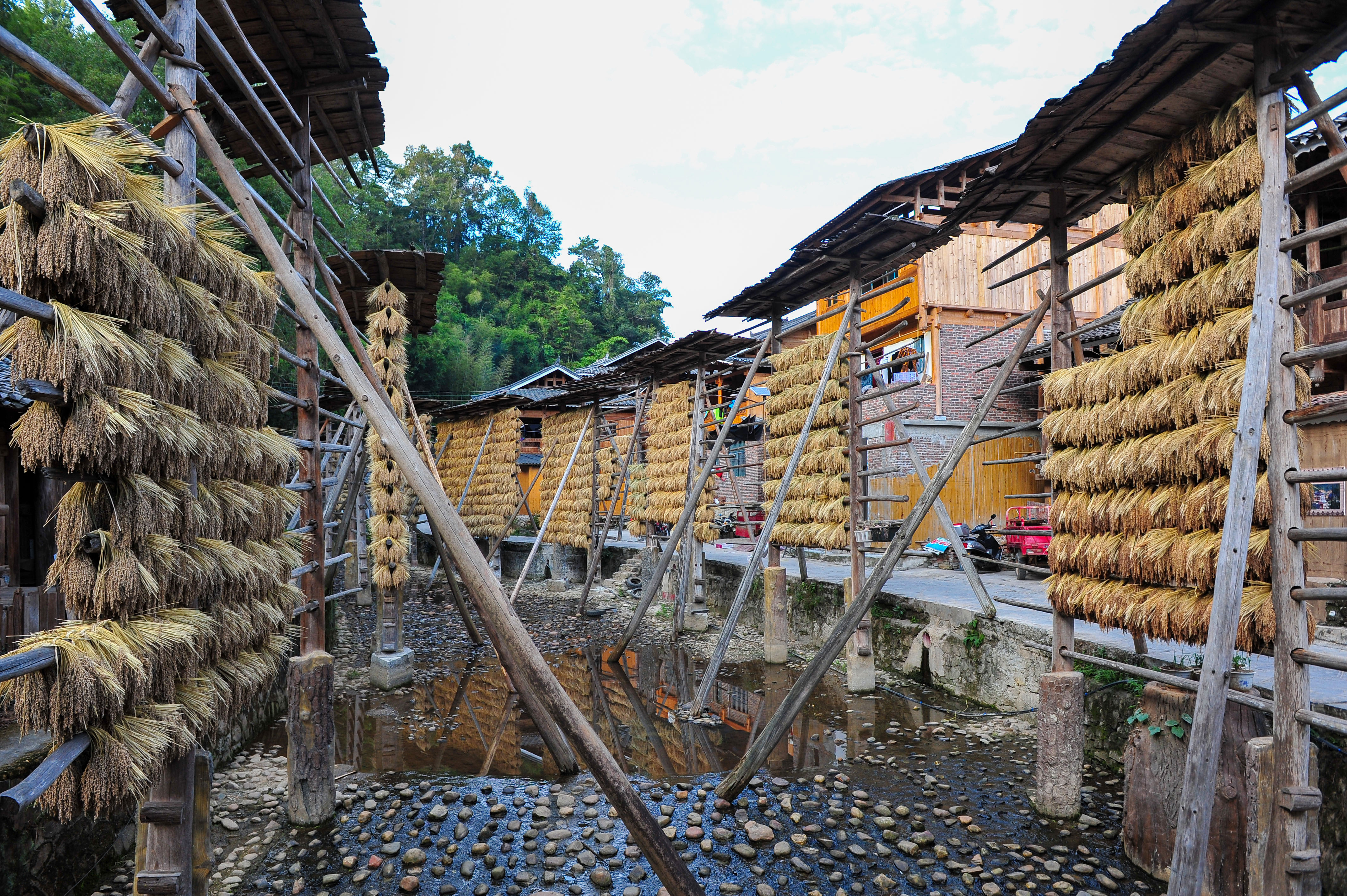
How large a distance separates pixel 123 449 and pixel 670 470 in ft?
33.8

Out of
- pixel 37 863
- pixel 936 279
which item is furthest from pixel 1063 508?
Answer: pixel 936 279

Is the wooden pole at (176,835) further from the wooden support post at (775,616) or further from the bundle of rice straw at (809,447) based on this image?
the wooden support post at (775,616)

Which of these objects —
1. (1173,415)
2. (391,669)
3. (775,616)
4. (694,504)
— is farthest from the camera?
(775,616)

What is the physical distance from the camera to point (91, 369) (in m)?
2.43

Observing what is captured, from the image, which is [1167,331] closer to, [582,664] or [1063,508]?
[1063,508]

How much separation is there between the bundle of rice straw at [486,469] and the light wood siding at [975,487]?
858 cm

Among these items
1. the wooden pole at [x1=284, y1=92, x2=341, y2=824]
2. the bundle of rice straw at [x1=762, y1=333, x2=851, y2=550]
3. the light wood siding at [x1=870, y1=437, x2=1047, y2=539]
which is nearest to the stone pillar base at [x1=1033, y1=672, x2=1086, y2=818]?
the bundle of rice straw at [x1=762, y1=333, x2=851, y2=550]

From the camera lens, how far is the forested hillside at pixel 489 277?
1384 inches

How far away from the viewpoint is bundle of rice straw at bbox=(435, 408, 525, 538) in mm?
17172

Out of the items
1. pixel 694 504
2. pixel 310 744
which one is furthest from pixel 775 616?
pixel 310 744

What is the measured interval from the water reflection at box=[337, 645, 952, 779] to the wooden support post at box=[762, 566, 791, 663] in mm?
180

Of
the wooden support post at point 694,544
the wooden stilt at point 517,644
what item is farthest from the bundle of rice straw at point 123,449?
the wooden support post at point 694,544

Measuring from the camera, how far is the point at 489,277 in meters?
45.1

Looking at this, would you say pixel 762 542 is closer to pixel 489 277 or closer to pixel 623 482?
pixel 623 482
